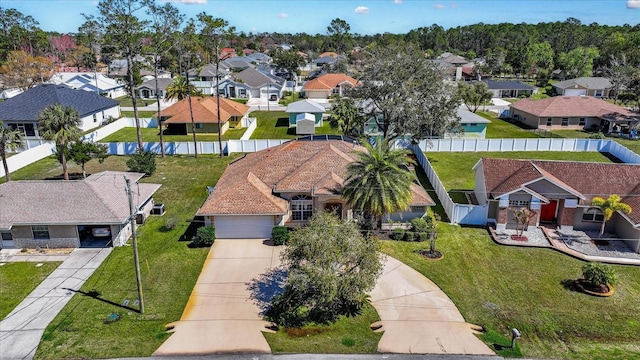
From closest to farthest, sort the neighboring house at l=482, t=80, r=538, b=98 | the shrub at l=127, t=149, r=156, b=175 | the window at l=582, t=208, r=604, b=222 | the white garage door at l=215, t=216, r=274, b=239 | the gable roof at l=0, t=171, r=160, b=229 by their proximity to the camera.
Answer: the gable roof at l=0, t=171, r=160, b=229 → the white garage door at l=215, t=216, r=274, b=239 → the window at l=582, t=208, r=604, b=222 → the shrub at l=127, t=149, r=156, b=175 → the neighboring house at l=482, t=80, r=538, b=98

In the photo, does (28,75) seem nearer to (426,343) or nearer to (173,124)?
(173,124)

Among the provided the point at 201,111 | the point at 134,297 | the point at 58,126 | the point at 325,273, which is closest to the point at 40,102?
the point at 201,111

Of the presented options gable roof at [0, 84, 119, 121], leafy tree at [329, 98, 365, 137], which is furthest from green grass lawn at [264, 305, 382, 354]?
gable roof at [0, 84, 119, 121]

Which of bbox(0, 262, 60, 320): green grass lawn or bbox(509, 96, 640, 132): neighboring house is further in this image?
bbox(509, 96, 640, 132): neighboring house

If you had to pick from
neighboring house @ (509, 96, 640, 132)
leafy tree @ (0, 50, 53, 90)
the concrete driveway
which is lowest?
the concrete driveway

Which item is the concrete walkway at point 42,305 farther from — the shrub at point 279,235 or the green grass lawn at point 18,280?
the shrub at point 279,235

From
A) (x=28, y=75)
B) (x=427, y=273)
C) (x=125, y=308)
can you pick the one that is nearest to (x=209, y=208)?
(x=125, y=308)

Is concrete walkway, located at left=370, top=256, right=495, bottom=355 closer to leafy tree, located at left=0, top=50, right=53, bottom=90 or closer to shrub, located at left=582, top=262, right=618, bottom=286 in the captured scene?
shrub, located at left=582, top=262, right=618, bottom=286
